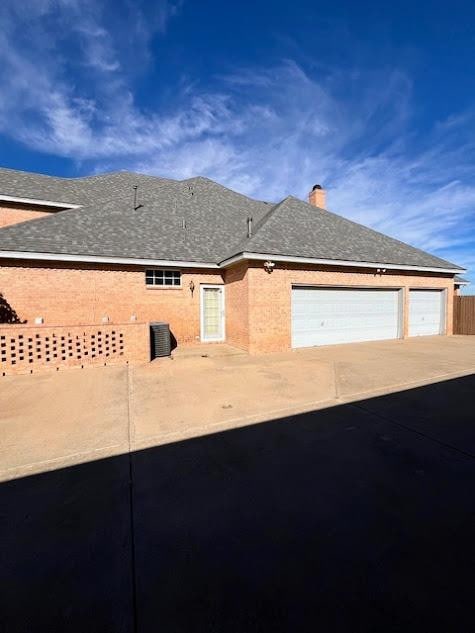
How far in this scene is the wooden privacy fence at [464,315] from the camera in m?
15.2

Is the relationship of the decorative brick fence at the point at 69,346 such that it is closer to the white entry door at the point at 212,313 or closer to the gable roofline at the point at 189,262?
the gable roofline at the point at 189,262

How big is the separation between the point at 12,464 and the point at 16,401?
2.67m

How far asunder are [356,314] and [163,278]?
8402mm

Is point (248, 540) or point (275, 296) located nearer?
point (248, 540)

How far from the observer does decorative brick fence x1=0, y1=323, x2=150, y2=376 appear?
7.44 m

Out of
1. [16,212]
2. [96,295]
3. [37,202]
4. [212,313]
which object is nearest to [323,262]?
[212,313]

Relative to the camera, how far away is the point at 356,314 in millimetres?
12562

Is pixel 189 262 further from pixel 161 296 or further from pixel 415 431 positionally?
pixel 415 431

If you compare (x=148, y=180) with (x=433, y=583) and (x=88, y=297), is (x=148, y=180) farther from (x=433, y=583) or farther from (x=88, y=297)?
(x=433, y=583)

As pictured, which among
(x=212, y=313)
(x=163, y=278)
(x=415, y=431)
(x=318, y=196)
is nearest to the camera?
(x=415, y=431)

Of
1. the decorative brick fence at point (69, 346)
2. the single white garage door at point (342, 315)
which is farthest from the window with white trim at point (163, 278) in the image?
the single white garage door at point (342, 315)

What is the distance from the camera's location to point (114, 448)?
372 centimetres

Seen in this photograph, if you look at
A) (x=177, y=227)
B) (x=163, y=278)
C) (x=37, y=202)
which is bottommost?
(x=163, y=278)

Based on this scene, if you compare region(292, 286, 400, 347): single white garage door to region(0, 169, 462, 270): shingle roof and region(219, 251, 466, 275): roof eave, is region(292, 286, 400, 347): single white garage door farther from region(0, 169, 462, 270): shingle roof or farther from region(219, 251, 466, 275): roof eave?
region(0, 169, 462, 270): shingle roof
